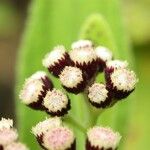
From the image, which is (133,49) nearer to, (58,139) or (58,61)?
(58,61)

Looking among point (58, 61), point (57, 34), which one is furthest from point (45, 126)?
point (57, 34)

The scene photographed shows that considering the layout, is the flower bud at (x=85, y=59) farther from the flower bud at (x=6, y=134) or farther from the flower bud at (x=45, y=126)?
the flower bud at (x=6, y=134)

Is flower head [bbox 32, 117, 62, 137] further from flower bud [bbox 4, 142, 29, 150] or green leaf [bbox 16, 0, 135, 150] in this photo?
green leaf [bbox 16, 0, 135, 150]

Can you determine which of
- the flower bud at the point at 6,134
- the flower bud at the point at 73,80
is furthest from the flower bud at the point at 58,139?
the flower bud at the point at 73,80

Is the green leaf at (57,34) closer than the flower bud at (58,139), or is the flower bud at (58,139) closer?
the flower bud at (58,139)

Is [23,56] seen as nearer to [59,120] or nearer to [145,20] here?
[59,120]

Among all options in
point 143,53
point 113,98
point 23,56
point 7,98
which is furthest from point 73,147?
point 7,98
